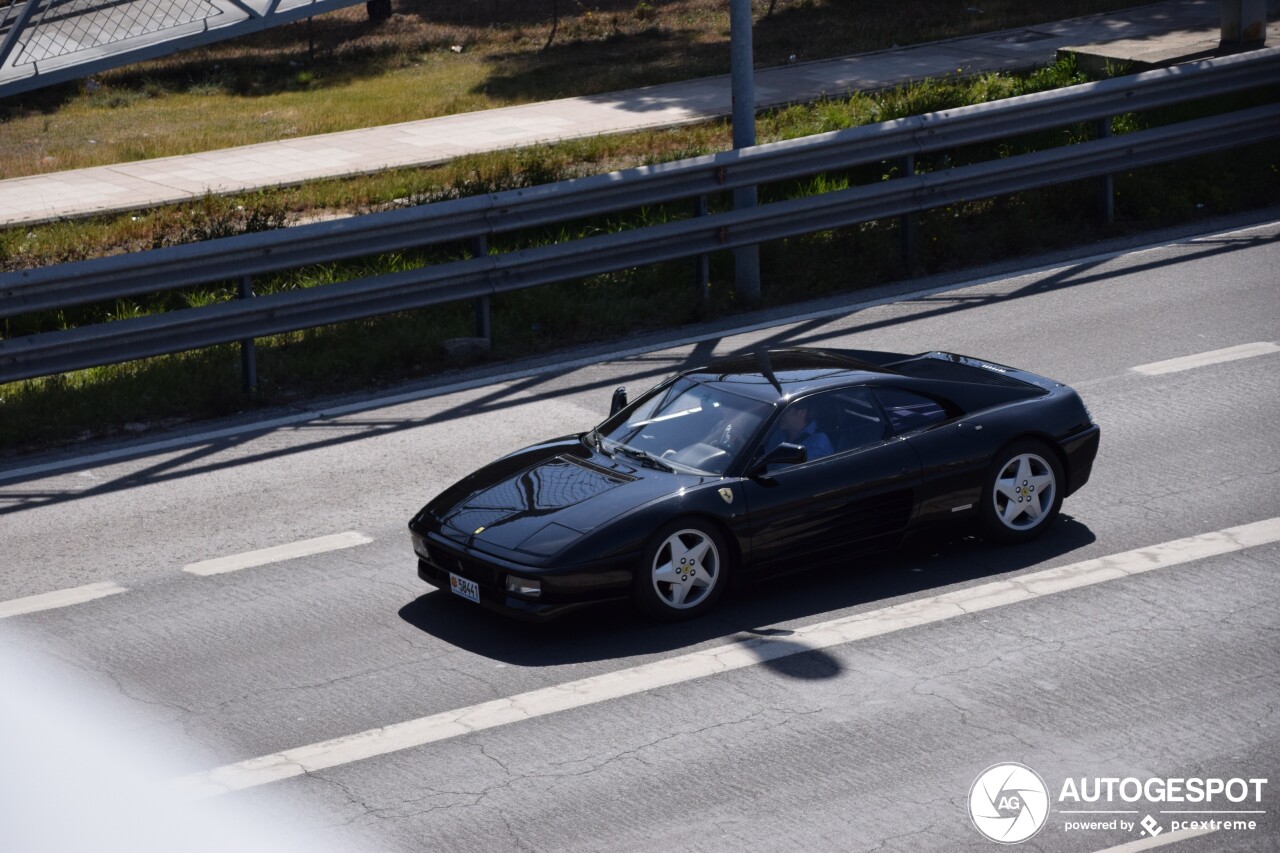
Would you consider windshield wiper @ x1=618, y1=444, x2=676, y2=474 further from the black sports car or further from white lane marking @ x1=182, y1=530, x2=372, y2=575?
white lane marking @ x1=182, y1=530, x2=372, y2=575

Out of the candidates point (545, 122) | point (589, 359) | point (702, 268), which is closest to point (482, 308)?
point (589, 359)

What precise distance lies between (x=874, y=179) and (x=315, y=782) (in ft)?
35.1

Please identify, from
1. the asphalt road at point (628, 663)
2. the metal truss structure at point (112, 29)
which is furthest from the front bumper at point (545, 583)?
the metal truss structure at point (112, 29)

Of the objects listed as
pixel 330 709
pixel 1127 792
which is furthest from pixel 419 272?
pixel 1127 792

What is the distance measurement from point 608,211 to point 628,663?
628 centimetres

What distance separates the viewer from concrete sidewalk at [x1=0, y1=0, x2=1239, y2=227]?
19.3m

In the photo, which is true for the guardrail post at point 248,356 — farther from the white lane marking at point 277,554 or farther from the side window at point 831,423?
the side window at point 831,423

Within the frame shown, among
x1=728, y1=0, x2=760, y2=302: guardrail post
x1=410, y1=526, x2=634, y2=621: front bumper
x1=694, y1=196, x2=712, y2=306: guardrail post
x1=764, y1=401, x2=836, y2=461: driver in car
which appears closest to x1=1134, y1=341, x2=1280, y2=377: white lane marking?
x1=728, y1=0, x2=760, y2=302: guardrail post

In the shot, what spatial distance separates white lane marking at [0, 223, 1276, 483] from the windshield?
3184mm

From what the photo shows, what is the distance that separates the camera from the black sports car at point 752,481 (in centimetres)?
760

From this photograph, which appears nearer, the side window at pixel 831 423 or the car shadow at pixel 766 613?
the car shadow at pixel 766 613

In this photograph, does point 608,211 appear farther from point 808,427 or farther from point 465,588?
point 465,588

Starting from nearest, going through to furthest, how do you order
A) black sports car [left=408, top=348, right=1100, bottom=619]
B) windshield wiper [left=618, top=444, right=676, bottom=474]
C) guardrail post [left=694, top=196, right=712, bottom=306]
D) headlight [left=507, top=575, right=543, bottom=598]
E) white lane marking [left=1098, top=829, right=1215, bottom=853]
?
1. white lane marking [left=1098, top=829, right=1215, bottom=853]
2. headlight [left=507, top=575, right=543, bottom=598]
3. black sports car [left=408, top=348, right=1100, bottom=619]
4. windshield wiper [left=618, top=444, right=676, bottom=474]
5. guardrail post [left=694, top=196, right=712, bottom=306]

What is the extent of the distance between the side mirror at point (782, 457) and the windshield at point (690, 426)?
0.15 m
